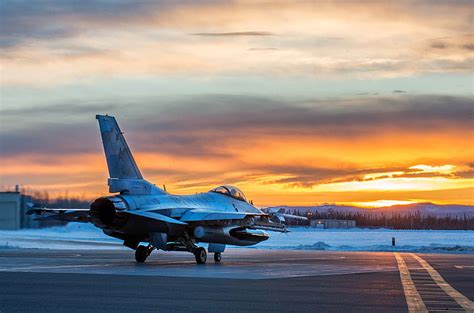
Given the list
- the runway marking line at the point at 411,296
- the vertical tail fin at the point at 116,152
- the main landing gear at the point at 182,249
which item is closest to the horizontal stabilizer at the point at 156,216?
the main landing gear at the point at 182,249

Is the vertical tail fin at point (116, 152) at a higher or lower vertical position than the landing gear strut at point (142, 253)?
higher

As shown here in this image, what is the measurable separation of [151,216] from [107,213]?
1694 mm

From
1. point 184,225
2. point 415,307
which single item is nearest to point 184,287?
point 415,307

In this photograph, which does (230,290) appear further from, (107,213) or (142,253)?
(142,253)

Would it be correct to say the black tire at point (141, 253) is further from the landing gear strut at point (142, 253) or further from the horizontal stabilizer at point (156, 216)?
the horizontal stabilizer at point (156, 216)

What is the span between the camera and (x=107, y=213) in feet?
103

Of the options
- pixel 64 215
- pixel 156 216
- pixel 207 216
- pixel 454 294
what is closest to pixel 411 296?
pixel 454 294

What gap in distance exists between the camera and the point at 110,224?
31594 millimetres

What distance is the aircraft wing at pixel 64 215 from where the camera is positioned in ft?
108

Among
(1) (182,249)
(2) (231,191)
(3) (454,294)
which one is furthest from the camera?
(2) (231,191)

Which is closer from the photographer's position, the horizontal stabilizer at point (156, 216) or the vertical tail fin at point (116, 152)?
the horizontal stabilizer at point (156, 216)

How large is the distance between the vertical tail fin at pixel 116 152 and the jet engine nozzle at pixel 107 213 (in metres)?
2.03

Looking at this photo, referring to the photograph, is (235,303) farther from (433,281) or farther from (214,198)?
(214,198)

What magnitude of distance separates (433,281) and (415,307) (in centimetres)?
809
